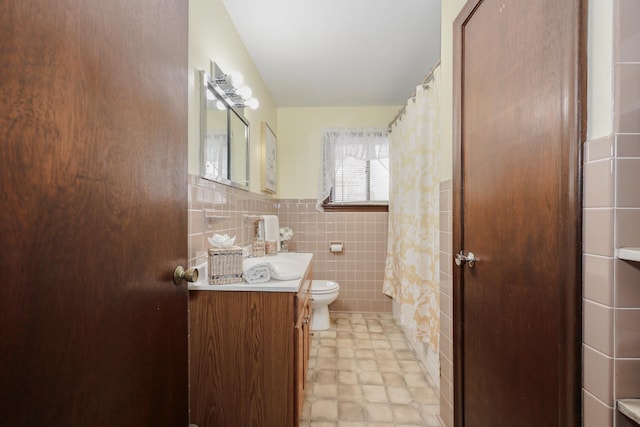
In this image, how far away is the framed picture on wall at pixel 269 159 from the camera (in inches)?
102

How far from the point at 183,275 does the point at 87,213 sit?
37 cm

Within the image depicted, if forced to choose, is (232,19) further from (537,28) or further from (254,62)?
(537,28)

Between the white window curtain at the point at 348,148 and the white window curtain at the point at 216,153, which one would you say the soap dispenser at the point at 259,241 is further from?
the white window curtain at the point at 348,148

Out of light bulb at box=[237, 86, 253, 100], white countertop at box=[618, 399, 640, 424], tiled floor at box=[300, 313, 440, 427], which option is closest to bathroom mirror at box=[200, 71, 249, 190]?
light bulb at box=[237, 86, 253, 100]

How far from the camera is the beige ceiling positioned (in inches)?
66.5

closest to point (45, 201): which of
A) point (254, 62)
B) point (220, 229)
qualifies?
point (220, 229)

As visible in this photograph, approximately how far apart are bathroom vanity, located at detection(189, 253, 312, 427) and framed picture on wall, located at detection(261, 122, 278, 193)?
1506 mm

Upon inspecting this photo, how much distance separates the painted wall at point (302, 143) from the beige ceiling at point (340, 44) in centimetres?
29

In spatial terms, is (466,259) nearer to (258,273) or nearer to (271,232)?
(258,273)

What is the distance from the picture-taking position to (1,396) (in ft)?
1.33

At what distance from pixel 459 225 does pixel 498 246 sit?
27cm

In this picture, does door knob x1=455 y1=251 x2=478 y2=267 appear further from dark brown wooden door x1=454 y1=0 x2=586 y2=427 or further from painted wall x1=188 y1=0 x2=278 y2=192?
painted wall x1=188 y1=0 x2=278 y2=192

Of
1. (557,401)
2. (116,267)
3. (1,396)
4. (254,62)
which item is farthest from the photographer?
(254,62)

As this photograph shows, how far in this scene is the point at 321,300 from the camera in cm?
246
